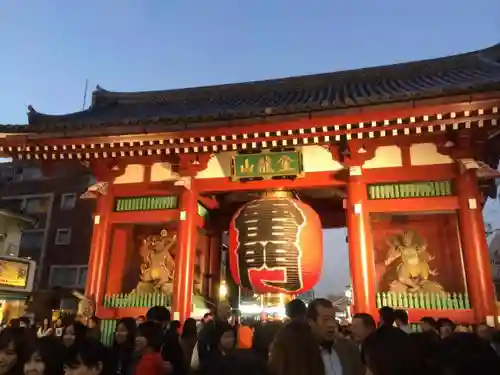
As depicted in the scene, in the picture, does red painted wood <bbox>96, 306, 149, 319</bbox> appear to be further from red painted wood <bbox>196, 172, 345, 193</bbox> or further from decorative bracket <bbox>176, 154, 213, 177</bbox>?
decorative bracket <bbox>176, 154, 213, 177</bbox>

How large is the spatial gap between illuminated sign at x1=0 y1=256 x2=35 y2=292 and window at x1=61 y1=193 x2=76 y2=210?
11467 millimetres

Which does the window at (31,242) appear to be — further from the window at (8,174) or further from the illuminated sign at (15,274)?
the illuminated sign at (15,274)

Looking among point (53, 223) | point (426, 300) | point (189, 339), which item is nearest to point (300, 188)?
point (426, 300)

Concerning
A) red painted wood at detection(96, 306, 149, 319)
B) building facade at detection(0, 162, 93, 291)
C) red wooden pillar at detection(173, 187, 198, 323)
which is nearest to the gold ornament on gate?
red wooden pillar at detection(173, 187, 198, 323)

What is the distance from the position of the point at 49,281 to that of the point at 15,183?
28.6 ft

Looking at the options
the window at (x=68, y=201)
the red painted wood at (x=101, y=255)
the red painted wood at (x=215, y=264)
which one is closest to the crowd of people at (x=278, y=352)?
the red painted wood at (x=101, y=255)

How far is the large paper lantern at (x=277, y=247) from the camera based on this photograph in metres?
7.64

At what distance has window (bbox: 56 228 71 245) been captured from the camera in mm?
26856

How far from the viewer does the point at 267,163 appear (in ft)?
29.3

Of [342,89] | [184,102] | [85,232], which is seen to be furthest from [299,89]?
[85,232]

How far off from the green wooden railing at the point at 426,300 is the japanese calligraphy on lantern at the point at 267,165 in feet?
10.3

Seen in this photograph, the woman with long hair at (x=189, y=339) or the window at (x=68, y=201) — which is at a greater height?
the window at (x=68, y=201)

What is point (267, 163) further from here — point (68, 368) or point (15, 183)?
point (15, 183)

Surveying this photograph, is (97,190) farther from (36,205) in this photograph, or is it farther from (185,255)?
(36,205)
